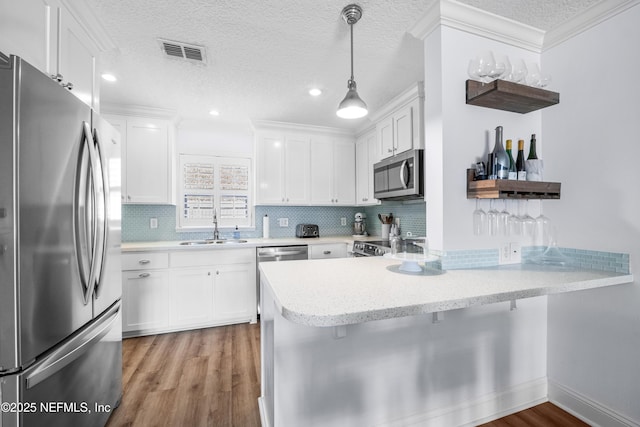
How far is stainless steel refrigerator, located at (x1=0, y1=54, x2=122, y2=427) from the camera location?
908 millimetres

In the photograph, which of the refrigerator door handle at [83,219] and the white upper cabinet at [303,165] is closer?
the refrigerator door handle at [83,219]

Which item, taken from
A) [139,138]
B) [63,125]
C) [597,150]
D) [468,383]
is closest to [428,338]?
[468,383]

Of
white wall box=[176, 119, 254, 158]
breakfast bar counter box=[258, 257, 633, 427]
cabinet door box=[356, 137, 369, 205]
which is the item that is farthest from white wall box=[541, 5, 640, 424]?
white wall box=[176, 119, 254, 158]

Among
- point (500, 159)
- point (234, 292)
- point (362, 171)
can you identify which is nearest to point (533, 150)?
point (500, 159)

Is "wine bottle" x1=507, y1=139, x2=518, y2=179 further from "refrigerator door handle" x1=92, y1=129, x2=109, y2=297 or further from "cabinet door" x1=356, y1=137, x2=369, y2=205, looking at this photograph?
"refrigerator door handle" x1=92, y1=129, x2=109, y2=297

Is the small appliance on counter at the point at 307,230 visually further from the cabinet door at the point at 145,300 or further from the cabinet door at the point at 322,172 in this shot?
the cabinet door at the point at 145,300

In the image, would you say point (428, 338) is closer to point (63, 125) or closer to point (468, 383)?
point (468, 383)

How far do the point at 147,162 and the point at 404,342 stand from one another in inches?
127

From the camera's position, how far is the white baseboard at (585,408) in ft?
4.84

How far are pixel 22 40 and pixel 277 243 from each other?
2.47m

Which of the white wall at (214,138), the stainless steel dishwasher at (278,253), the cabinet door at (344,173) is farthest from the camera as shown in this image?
the cabinet door at (344,173)

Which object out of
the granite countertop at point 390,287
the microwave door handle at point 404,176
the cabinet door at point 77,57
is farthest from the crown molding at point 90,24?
the microwave door handle at point 404,176

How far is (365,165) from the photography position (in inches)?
145

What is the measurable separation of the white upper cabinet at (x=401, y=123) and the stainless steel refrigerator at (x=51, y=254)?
2.41 metres
